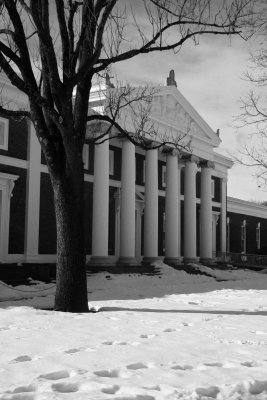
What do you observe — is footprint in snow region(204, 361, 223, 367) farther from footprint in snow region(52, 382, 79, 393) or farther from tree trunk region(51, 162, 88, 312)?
tree trunk region(51, 162, 88, 312)

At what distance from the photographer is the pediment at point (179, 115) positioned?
2957 cm

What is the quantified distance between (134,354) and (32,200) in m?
18.2

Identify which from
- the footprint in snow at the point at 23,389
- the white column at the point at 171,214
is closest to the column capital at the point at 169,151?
the white column at the point at 171,214

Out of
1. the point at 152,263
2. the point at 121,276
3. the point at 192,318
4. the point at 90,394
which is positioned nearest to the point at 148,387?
the point at 90,394

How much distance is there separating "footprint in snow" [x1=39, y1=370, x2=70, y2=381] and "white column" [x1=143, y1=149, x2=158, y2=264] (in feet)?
74.6

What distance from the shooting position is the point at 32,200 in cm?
2350

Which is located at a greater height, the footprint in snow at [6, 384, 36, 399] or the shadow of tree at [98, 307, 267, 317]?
the footprint in snow at [6, 384, 36, 399]

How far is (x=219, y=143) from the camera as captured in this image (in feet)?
116

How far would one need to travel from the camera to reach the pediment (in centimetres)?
2957

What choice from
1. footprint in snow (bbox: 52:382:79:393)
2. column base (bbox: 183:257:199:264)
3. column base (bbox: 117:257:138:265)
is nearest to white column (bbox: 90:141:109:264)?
column base (bbox: 117:257:138:265)

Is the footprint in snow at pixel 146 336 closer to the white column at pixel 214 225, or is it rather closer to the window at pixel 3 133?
the window at pixel 3 133

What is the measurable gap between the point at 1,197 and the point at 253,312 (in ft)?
45.8

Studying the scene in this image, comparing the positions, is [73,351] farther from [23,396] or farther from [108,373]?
[23,396]

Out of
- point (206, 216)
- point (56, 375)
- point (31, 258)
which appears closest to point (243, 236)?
point (206, 216)
